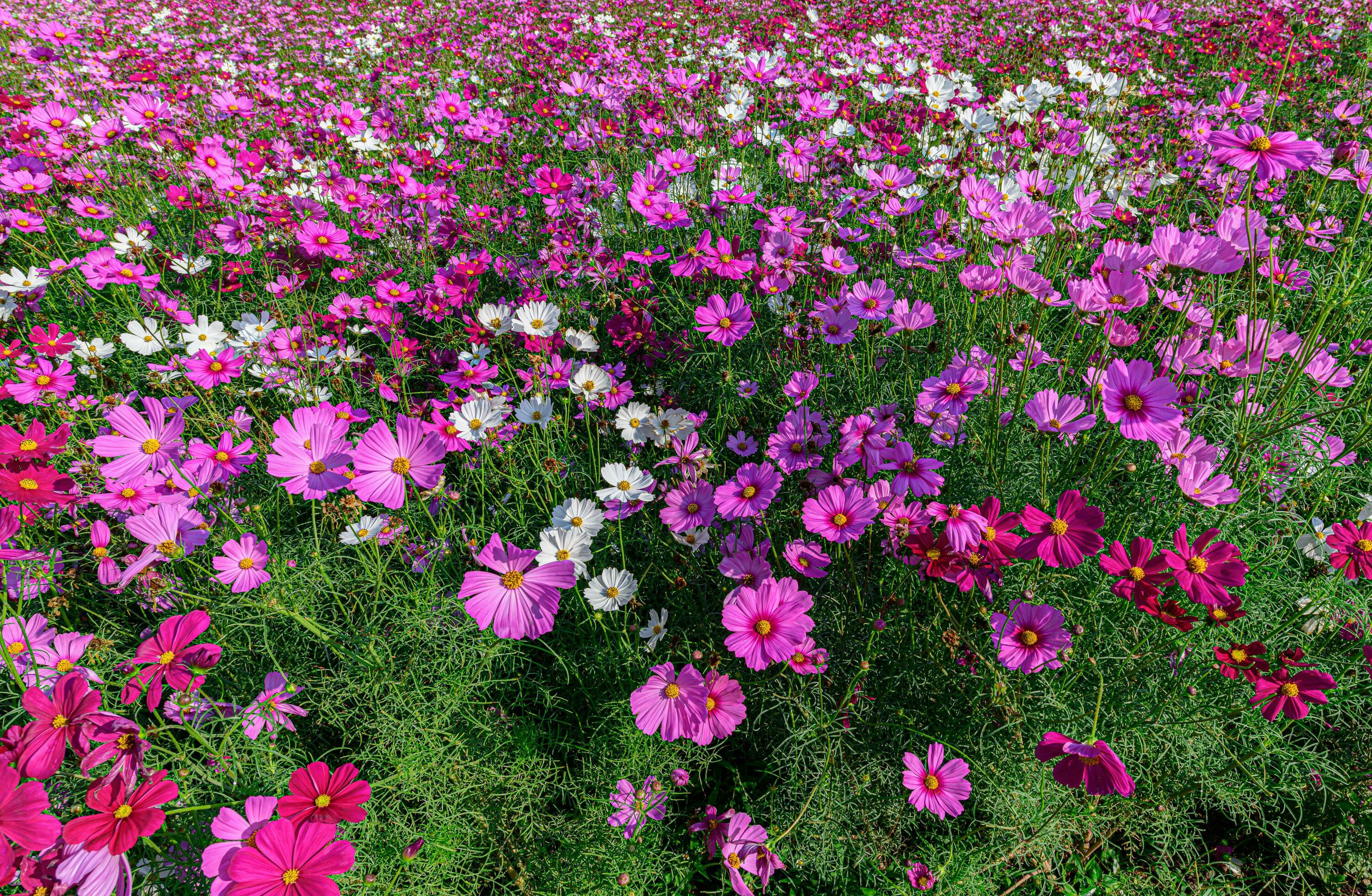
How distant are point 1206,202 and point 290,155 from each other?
162 inches

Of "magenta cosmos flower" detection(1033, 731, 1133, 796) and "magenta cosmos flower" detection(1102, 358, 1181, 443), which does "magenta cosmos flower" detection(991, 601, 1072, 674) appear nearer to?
"magenta cosmos flower" detection(1033, 731, 1133, 796)

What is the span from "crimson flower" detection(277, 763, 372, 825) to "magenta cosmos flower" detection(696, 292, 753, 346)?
1301mm

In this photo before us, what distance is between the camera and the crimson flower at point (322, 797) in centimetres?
93

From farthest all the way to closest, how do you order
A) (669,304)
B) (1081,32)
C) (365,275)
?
1. (1081,32)
2. (365,275)
3. (669,304)

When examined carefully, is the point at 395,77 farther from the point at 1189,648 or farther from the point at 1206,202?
the point at 1189,648

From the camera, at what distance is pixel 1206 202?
2.48m

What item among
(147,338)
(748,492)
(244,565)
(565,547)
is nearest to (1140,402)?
(748,492)

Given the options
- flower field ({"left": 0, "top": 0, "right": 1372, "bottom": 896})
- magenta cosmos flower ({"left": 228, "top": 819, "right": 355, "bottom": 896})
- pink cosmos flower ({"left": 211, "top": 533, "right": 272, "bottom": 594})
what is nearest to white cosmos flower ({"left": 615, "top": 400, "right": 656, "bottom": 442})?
flower field ({"left": 0, "top": 0, "right": 1372, "bottom": 896})

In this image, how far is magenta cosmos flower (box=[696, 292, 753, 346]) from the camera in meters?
1.77

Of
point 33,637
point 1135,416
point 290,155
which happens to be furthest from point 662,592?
point 290,155

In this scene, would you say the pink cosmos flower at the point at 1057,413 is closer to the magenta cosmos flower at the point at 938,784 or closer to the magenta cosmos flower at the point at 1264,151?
the magenta cosmos flower at the point at 1264,151

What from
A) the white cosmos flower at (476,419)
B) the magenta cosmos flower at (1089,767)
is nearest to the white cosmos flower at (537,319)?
the white cosmos flower at (476,419)

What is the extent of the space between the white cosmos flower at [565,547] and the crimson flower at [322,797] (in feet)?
1.71

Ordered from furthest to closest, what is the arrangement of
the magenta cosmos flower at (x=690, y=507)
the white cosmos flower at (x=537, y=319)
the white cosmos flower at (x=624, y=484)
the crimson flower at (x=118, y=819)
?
the white cosmos flower at (x=537, y=319) < the white cosmos flower at (x=624, y=484) < the magenta cosmos flower at (x=690, y=507) < the crimson flower at (x=118, y=819)
